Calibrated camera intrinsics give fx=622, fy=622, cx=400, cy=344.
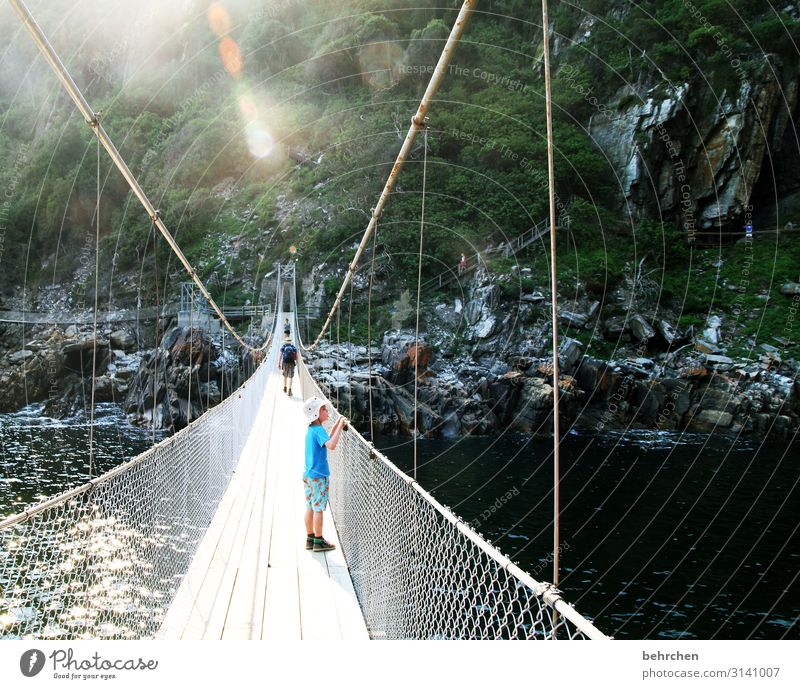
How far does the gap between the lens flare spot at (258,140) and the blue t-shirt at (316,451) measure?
31.5 metres

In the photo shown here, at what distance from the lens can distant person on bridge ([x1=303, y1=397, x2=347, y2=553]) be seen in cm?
302

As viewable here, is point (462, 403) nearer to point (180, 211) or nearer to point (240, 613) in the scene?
point (240, 613)

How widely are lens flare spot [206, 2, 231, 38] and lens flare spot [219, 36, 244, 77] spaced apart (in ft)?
1.67

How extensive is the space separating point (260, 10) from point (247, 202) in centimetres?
1037

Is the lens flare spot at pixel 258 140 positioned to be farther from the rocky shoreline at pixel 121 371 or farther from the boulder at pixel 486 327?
the boulder at pixel 486 327

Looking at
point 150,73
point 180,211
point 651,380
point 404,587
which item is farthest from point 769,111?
point 150,73

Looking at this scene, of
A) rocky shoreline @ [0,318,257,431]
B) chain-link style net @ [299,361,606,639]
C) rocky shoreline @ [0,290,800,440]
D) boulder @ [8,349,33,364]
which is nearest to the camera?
chain-link style net @ [299,361,606,639]

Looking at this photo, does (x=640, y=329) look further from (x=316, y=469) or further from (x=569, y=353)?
(x=316, y=469)

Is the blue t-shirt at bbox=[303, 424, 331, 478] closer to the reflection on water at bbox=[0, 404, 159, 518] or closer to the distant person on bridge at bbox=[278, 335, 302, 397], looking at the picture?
the distant person on bridge at bbox=[278, 335, 302, 397]

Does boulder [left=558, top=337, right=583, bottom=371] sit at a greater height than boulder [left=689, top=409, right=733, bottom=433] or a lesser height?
greater

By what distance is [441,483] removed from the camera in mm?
11711

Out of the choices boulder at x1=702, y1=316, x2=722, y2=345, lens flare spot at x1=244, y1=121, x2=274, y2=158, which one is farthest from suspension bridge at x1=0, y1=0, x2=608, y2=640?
Answer: lens flare spot at x1=244, y1=121, x2=274, y2=158

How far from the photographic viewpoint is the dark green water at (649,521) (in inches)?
258

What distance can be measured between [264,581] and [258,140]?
32.5 m
